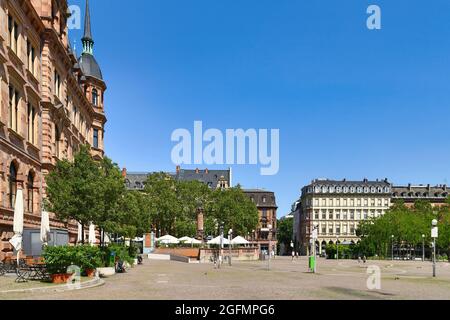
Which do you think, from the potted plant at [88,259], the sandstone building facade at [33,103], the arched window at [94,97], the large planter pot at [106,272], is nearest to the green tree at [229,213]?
the arched window at [94,97]

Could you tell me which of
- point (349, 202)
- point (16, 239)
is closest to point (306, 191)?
point (349, 202)

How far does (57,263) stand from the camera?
1958 centimetres

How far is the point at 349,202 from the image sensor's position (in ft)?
472

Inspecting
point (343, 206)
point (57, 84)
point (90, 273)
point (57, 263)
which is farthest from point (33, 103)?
point (343, 206)

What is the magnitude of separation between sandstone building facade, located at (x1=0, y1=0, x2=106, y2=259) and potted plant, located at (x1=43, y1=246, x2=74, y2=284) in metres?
7.99

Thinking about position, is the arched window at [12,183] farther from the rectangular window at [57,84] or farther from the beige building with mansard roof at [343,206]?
the beige building with mansard roof at [343,206]

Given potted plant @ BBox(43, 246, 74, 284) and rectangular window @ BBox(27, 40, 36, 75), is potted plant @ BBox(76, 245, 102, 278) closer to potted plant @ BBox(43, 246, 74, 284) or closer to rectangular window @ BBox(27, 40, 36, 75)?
potted plant @ BBox(43, 246, 74, 284)

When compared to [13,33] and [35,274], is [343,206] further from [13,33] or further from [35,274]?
[35,274]

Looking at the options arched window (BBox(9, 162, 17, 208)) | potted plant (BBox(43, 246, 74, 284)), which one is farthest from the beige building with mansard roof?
potted plant (BBox(43, 246, 74, 284))

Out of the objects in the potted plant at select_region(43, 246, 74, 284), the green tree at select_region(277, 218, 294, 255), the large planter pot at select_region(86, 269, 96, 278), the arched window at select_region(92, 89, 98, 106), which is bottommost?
the green tree at select_region(277, 218, 294, 255)

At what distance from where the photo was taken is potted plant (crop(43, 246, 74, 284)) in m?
19.5

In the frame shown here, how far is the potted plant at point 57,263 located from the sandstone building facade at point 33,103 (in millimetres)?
7988

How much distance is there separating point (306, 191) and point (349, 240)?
17412 millimetres
